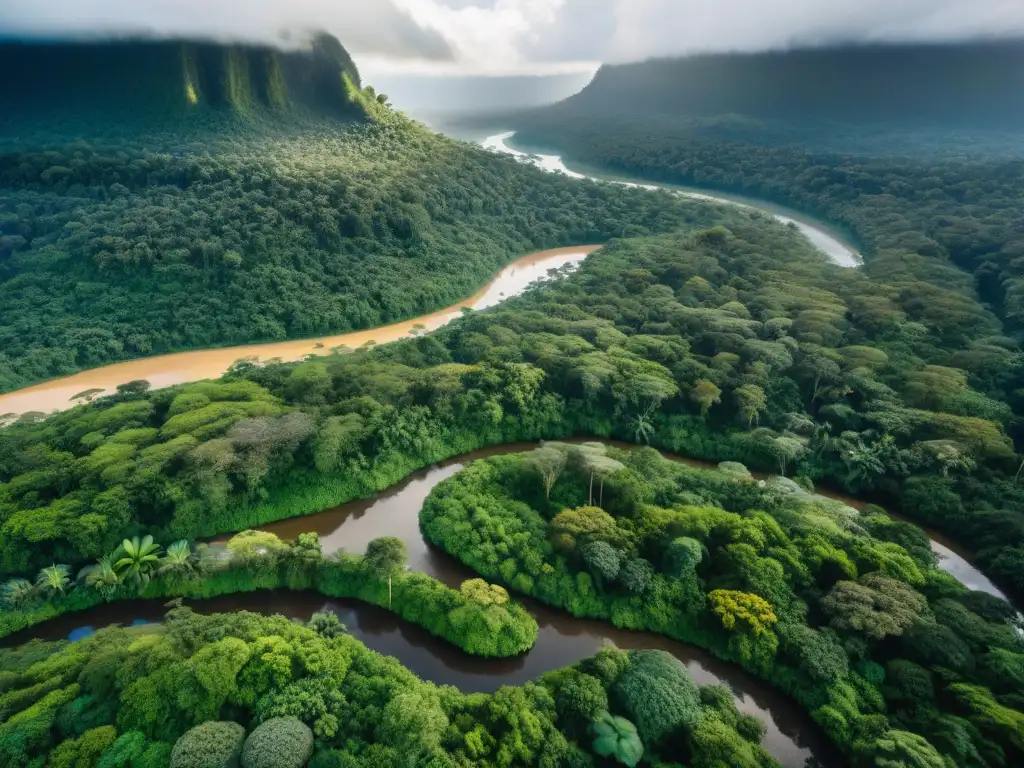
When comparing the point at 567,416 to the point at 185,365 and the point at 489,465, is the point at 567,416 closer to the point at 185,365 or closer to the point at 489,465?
the point at 489,465

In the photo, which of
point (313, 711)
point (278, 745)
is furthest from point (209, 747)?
point (313, 711)

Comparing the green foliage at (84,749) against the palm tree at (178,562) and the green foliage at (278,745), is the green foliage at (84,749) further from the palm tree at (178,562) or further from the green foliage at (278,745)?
the palm tree at (178,562)

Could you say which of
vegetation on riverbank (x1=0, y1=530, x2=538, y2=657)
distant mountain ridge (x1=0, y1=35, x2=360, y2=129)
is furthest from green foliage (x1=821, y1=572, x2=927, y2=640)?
distant mountain ridge (x1=0, y1=35, x2=360, y2=129)

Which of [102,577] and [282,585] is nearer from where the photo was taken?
[102,577]

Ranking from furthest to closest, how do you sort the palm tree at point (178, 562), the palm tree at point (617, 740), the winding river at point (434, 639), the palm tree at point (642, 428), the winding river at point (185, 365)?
the winding river at point (185, 365)
the palm tree at point (642, 428)
the palm tree at point (178, 562)
the winding river at point (434, 639)
the palm tree at point (617, 740)

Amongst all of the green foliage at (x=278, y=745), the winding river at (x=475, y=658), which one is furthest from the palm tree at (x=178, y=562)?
the green foliage at (x=278, y=745)

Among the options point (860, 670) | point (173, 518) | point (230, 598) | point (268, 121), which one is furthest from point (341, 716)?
point (268, 121)
